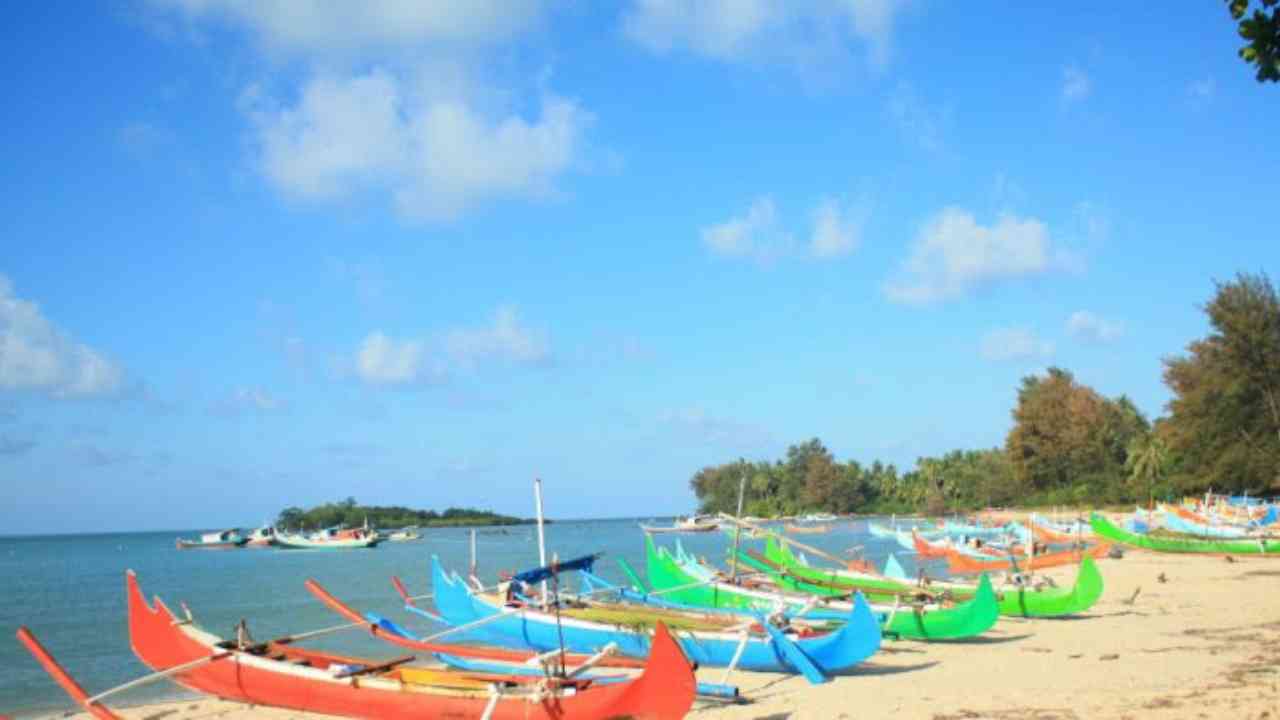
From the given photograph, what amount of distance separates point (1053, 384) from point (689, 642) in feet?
223

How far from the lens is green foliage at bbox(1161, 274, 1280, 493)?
1825 inches

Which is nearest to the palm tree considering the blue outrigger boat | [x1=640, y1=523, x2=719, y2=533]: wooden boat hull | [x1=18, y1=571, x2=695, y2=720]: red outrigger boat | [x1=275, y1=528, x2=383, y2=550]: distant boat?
[x1=640, y1=523, x2=719, y2=533]: wooden boat hull

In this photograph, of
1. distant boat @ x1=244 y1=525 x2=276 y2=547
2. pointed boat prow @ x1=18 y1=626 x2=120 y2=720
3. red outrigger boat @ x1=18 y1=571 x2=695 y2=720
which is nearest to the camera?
red outrigger boat @ x1=18 y1=571 x2=695 y2=720

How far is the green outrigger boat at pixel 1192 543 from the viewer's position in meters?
31.0

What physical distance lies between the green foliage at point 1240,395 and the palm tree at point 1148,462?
15931 millimetres

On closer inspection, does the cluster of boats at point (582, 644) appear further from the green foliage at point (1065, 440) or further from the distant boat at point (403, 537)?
the distant boat at point (403, 537)

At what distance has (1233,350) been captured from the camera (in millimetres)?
46906

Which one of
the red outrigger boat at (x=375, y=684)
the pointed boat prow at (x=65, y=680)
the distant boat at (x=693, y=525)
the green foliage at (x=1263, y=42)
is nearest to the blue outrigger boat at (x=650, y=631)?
the red outrigger boat at (x=375, y=684)

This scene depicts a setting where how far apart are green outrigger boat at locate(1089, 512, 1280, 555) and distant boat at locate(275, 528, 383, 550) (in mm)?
56315

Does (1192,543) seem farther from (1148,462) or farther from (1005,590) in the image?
(1148,462)

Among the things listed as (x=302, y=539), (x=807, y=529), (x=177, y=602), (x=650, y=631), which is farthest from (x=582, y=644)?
(x=302, y=539)

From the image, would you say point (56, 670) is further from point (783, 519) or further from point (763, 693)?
point (783, 519)

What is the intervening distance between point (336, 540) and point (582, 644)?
218 ft

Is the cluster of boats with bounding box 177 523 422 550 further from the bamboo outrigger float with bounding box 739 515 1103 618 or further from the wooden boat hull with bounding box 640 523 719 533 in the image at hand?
the bamboo outrigger float with bounding box 739 515 1103 618
